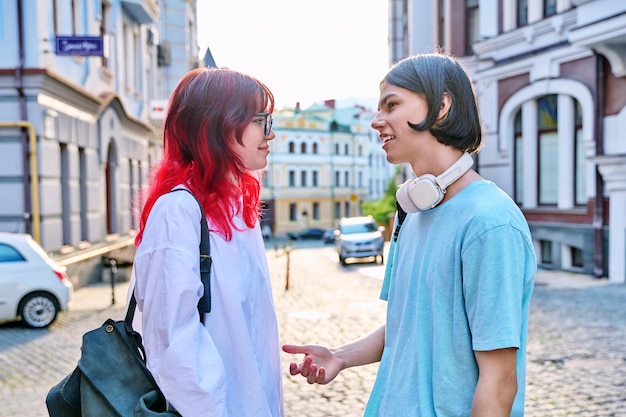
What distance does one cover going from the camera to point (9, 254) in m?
10.1

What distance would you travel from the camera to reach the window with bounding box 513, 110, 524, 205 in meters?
19.2

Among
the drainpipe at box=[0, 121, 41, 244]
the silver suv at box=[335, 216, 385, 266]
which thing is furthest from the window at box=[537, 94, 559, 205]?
the drainpipe at box=[0, 121, 41, 244]

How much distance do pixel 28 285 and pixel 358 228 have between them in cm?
1689

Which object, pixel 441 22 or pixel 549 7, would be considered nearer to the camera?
pixel 549 7

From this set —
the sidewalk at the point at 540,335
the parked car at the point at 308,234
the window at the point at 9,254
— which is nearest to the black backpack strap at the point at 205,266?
the sidewalk at the point at 540,335

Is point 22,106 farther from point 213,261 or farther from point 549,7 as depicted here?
point 549,7

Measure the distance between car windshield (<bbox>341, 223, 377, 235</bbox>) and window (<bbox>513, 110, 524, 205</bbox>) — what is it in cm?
748

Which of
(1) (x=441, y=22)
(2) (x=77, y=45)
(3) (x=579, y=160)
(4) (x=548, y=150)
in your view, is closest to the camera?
(2) (x=77, y=45)

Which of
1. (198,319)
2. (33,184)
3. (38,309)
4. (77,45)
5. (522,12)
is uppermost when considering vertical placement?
(522,12)

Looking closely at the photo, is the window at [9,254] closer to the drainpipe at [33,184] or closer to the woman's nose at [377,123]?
the drainpipe at [33,184]

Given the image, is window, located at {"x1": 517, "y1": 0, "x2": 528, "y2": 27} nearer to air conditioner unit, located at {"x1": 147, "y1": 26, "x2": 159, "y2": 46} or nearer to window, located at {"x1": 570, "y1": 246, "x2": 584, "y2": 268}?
window, located at {"x1": 570, "y1": 246, "x2": 584, "y2": 268}

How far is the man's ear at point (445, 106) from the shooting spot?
204cm

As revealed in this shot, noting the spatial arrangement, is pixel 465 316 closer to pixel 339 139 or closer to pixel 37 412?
pixel 37 412

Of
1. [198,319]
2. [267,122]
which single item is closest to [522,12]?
[267,122]
